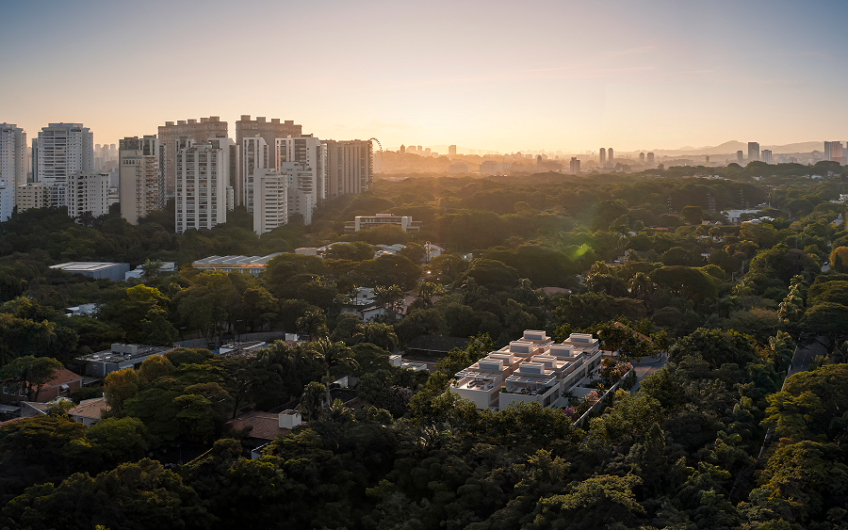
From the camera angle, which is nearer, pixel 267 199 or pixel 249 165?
pixel 267 199

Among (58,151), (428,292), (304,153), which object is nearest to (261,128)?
(304,153)

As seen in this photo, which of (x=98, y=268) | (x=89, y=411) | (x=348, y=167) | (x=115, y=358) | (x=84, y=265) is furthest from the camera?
(x=348, y=167)

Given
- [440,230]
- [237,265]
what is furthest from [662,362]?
[440,230]

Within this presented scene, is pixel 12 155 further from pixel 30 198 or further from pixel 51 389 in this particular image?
pixel 51 389

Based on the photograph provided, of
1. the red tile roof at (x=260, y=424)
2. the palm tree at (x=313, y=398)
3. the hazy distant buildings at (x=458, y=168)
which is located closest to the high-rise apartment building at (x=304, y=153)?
the red tile roof at (x=260, y=424)

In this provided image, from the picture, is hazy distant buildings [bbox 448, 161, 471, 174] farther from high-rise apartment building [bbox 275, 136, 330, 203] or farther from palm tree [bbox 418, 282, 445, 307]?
palm tree [bbox 418, 282, 445, 307]

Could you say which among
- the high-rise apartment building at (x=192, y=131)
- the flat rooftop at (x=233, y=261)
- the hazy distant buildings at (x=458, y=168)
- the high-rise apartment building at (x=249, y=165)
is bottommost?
the flat rooftop at (x=233, y=261)

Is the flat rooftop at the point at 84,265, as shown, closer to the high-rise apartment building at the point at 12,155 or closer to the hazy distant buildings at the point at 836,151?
the high-rise apartment building at the point at 12,155
